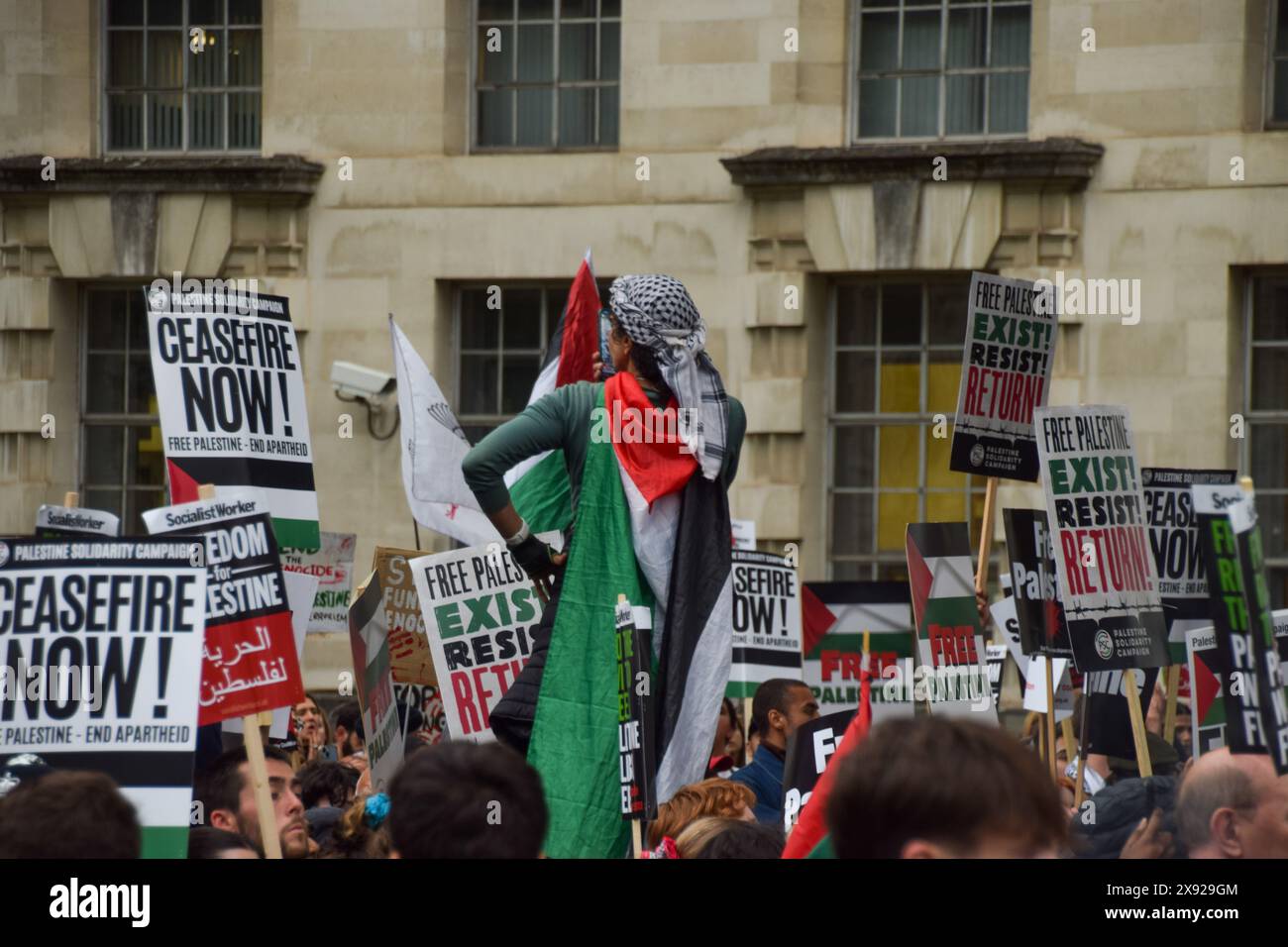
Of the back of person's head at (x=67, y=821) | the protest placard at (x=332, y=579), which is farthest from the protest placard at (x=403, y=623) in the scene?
the back of person's head at (x=67, y=821)

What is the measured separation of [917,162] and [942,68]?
92 centimetres

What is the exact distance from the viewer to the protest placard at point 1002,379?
809cm

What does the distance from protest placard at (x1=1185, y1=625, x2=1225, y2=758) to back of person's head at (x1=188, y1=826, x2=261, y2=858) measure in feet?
10.6

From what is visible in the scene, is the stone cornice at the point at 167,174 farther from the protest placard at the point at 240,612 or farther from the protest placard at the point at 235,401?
the protest placard at the point at 240,612

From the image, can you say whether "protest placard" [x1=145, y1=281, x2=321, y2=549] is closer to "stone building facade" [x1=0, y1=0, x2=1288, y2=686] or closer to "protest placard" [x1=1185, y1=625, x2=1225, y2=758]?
"protest placard" [x1=1185, y1=625, x2=1225, y2=758]

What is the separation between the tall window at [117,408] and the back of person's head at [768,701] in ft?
37.3

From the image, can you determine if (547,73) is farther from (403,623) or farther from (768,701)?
(768,701)

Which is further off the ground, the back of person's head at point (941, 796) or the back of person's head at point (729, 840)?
the back of person's head at point (941, 796)

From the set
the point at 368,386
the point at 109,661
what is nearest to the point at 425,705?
the point at 109,661

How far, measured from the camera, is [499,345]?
58.9 ft

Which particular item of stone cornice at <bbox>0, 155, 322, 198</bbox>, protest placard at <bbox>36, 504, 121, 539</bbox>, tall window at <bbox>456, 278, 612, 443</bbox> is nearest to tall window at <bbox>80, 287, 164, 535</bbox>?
stone cornice at <bbox>0, 155, 322, 198</bbox>
